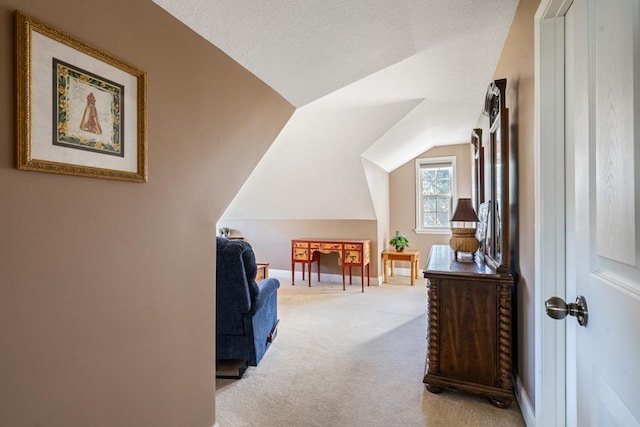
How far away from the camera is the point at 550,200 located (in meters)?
1.39

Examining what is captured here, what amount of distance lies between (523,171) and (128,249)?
1974 mm

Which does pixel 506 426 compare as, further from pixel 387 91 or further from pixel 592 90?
pixel 387 91

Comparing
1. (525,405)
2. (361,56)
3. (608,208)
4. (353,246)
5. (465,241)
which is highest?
(361,56)

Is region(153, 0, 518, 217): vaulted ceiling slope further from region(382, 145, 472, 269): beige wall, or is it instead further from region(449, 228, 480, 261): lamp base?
region(382, 145, 472, 269): beige wall

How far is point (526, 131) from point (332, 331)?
93.1 inches

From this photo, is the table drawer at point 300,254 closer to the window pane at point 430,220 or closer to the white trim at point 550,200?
the window pane at point 430,220

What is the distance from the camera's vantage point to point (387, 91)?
2.87 m

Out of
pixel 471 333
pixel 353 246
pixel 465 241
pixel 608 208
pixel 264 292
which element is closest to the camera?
pixel 608 208

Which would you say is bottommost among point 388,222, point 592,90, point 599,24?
point 388,222

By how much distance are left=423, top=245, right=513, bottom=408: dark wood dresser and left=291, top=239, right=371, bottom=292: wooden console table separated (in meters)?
2.72

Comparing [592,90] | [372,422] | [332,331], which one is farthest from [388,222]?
[592,90]

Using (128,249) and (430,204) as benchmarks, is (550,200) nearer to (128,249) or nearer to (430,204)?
(128,249)

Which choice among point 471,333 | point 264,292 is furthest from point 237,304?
point 471,333

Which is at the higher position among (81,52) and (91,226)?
(81,52)
